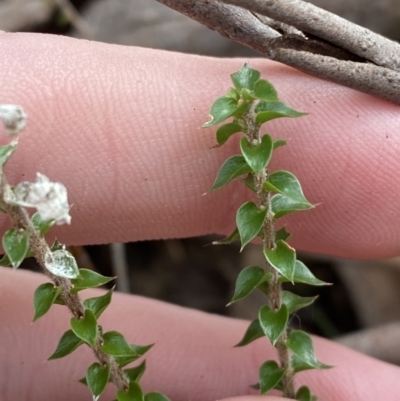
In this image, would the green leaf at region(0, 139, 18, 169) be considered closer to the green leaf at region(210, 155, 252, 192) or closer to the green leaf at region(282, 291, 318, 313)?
the green leaf at region(210, 155, 252, 192)

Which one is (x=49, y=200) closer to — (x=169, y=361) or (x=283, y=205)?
(x=283, y=205)

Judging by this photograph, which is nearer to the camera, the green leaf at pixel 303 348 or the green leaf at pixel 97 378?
the green leaf at pixel 97 378

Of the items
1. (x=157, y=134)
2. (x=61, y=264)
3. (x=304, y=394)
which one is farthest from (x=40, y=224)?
(x=304, y=394)

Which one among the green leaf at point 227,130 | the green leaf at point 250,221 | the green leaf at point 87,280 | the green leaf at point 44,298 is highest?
the green leaf at point 227,130

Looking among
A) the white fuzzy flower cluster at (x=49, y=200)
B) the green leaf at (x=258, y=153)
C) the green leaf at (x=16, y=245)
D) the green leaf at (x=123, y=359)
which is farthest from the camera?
the green leaf at (x=123, y=359)

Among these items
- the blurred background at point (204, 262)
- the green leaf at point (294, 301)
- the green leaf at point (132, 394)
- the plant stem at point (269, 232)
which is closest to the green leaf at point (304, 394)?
the plant stem at point (269, 232)

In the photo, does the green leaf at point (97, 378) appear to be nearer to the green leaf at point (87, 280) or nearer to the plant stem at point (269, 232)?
the green leaf at point (87, 280)

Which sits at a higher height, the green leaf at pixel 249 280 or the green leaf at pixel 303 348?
the green leaf at pixel 249 280
